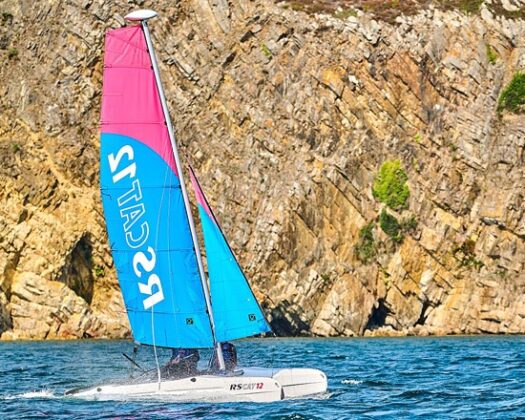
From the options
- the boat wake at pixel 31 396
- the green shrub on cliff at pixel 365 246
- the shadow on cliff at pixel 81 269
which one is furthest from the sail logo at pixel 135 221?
the green shrub on cliff at pixel 365 246

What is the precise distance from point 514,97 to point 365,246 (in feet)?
57.4

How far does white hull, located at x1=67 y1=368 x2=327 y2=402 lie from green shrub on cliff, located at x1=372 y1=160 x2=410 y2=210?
155ft

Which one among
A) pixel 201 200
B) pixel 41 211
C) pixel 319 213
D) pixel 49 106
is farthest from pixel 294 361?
pixel 49 106

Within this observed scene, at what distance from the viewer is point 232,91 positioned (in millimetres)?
83938

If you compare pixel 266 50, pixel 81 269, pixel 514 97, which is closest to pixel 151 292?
pixel 81 269

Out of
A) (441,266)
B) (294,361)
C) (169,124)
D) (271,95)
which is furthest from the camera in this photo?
(271,95)

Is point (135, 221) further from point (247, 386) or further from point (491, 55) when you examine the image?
point (491, 55)

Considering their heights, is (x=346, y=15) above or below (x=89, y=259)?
above

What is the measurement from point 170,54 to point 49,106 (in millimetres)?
9996

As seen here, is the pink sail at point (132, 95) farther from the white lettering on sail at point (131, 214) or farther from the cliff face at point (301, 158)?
the cliff face at point (301, 158)

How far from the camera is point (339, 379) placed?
39062 millimetres

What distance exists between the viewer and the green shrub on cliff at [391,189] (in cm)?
7944

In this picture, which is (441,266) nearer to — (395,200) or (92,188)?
(395,200)

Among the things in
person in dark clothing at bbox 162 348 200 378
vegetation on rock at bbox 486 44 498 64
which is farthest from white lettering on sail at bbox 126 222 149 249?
vegetation on rock at bbox 486 44 498 64
